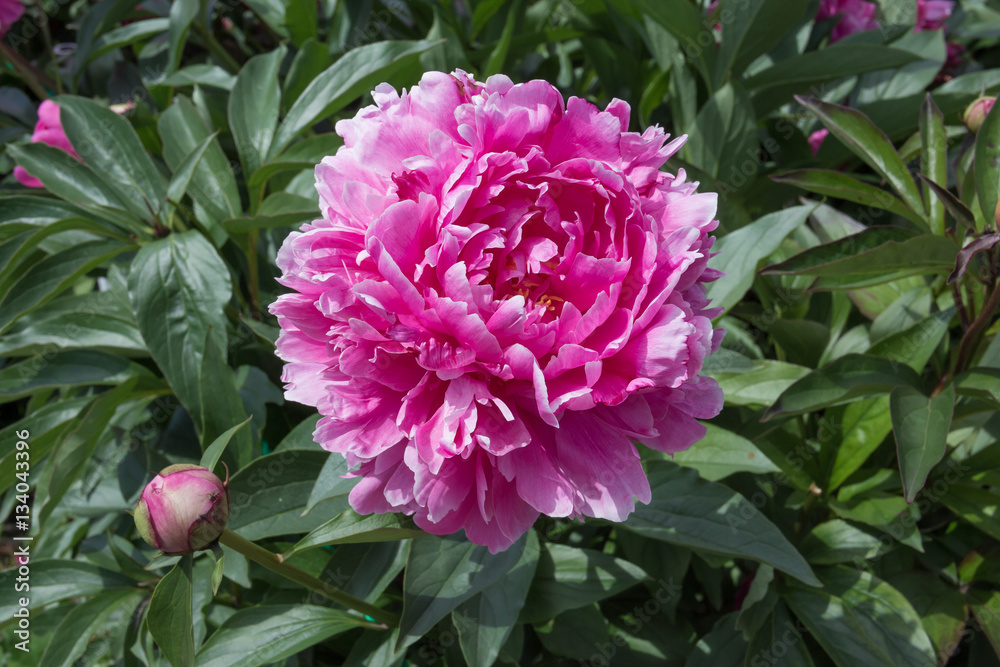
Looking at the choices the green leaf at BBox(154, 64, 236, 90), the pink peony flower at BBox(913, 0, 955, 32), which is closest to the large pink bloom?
the green leaf at BBox(154, 64, 236, 90)

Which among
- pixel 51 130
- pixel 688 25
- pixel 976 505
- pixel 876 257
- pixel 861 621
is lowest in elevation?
pixel 861 621

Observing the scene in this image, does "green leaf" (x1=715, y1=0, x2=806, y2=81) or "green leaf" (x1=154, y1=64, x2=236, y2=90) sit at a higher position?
"green leaf" (x1=715, y1=0, x2=806, y2=81)

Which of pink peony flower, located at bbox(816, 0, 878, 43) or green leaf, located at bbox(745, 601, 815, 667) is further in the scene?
pink peony flower, located at bbox(816, 0, 878, 43)

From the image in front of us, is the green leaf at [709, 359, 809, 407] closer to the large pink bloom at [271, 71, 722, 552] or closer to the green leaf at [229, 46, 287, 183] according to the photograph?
the large pink bloom at [271, 71, 722, 552]

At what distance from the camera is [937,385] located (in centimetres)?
116

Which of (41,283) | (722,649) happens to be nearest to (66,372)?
(41,283)

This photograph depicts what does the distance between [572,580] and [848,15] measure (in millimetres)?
1790

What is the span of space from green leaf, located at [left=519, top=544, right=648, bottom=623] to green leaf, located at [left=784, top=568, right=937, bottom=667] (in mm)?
309

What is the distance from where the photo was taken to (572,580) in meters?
1.12

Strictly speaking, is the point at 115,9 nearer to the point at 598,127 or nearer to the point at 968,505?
the point at 598,127

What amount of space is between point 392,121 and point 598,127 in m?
0.23

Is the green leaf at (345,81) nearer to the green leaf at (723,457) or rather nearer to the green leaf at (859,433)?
the green leaf at (723,457)

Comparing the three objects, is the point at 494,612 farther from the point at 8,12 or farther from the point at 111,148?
the point at 8,12

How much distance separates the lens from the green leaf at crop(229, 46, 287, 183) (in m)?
1.41
